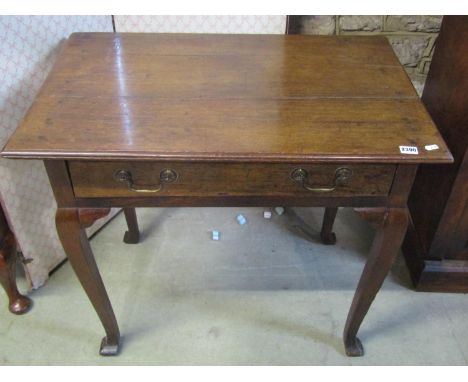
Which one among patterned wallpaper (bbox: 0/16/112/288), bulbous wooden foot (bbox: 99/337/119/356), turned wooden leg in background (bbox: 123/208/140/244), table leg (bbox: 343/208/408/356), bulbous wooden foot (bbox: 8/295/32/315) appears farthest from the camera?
turned wooden leg in background (bbox: 123/208/140/244)

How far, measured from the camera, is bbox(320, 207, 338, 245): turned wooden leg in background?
5.59ft

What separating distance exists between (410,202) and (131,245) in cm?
110

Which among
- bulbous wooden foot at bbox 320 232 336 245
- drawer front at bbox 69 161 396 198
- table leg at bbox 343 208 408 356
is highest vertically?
drawer front at bbox 69 161 396 198

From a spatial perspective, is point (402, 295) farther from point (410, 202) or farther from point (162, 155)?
point (162, 155)

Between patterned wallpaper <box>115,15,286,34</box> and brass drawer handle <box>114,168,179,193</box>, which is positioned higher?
patterned wallpaper <box>115,15,286,34</box>

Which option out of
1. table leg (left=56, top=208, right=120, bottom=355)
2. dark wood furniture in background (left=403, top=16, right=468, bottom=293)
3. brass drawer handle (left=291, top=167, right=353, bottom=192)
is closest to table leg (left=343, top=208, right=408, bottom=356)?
brass drawer handle (left=291, top=167, right=353, bottom=192)

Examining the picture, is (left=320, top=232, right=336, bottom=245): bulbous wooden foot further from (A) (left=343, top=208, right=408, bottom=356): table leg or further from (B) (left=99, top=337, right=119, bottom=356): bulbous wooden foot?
(B) (left=99, top=337, right=119, bottom=356): bulbous wooden foot

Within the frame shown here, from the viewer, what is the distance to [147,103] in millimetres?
1065

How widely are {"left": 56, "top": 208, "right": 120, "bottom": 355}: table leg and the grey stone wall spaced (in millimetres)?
1006

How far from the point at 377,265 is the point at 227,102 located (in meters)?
0.57

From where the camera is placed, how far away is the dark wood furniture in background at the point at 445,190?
1293 millimetres

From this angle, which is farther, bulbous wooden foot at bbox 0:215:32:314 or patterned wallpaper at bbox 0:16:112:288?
bulbous wooden foot at bbox 0:215:32:314

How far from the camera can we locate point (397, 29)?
159cm

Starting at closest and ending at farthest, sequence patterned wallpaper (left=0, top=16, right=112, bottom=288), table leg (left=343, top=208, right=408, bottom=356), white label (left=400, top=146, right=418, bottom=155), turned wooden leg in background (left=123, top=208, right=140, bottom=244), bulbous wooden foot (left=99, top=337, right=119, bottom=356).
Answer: white label (left=400, top=146, right=418, bottom=155) < table leg (left=343, top=208, right=408, bottom=356) < patterned wallpaper (left=0, top=16, right=112, bottom=288) < bulbous wooden foot (left=99, top=337, right=119, bottom=356) < turned wooden leg in background (left=123, top=208, right=140, bottom=244)
